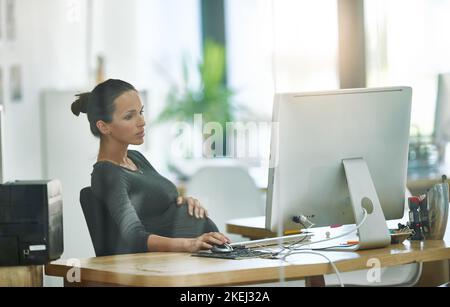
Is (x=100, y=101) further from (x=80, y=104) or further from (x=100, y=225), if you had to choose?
(x=100, y=225)

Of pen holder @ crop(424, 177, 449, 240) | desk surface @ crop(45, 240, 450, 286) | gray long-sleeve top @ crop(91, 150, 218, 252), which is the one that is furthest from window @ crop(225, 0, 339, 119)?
desk surface @ crop(45, 240, 450, 286)

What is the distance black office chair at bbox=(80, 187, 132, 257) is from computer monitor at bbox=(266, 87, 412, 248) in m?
0.58

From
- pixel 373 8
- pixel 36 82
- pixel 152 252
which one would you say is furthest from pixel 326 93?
pixel 373 8

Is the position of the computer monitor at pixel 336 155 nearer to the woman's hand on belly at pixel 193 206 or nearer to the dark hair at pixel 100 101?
the woman's hand on belly at pixel 193 206

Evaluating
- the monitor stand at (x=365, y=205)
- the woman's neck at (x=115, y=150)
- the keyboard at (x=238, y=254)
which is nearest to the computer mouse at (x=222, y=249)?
the keyboard at (x=238, y=254)

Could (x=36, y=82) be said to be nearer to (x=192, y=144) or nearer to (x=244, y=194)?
(x=192, y=144)

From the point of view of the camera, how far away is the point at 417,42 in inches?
190

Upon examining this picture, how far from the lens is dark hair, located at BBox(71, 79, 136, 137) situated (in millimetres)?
2965

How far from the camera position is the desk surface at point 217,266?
7.55 feet

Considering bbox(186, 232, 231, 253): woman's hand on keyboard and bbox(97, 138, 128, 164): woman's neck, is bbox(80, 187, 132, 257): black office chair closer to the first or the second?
bbox(97, 138, 128, 164): woman's neck

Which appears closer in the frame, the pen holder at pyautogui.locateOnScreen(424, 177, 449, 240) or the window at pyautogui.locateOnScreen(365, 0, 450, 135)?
the pen holder at pyautogui.locateOnScreen(424, 177, 449, 240)

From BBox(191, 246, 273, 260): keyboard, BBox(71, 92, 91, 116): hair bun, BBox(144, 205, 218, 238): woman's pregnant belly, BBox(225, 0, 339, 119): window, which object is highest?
BBox(225, 0, 339, 119): window

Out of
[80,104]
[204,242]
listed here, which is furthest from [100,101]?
[204,242]

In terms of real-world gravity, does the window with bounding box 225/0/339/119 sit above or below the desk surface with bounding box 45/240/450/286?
above
